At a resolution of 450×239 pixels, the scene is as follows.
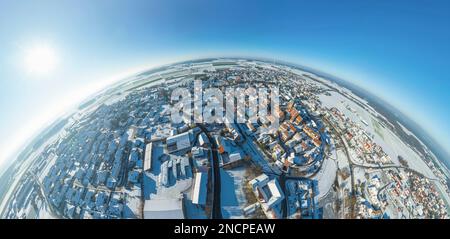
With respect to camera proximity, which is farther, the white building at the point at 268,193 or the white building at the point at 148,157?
the white building at the point at 148,157

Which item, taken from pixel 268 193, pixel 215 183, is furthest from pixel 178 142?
pixel 268 193

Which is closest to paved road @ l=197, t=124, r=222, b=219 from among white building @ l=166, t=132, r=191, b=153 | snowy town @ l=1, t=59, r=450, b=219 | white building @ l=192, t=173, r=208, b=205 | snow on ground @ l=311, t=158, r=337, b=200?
snowy town @ l=1, t=59, r=450, b=219

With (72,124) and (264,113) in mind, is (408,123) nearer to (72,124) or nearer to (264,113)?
(264,113)

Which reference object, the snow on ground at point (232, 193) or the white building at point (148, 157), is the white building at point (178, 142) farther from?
the snow on ground at point (232, 193)

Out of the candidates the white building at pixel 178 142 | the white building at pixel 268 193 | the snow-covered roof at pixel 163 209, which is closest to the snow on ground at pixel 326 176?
the white building at pixel 268 193

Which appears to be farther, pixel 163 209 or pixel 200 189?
pixel 200 189

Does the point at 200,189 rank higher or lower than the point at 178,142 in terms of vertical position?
lower

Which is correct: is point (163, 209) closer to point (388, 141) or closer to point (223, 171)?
point (223, 171)
